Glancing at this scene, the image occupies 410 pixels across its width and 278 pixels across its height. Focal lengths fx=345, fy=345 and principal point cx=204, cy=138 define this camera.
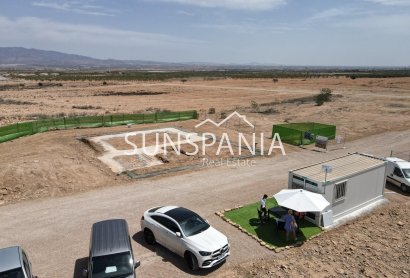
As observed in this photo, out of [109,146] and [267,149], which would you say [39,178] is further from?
[267,149]

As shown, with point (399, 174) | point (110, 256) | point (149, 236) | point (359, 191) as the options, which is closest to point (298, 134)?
point (399, 174)

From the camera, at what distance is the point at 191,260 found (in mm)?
12219

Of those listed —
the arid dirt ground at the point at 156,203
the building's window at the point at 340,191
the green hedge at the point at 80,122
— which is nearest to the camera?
the arid dirt ground at the point at 156,203

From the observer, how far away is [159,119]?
38.2 meters

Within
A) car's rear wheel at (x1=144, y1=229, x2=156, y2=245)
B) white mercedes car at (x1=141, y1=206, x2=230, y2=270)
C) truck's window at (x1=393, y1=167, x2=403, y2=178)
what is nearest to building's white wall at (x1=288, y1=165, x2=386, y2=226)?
truck's window at (x1=393, y1=167, x2=403, y2=178)

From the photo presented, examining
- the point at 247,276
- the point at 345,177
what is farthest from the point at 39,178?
the point at 345,177

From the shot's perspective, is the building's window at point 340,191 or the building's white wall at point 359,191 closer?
the building's window at point 340,191

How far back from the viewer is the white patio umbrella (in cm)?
1428

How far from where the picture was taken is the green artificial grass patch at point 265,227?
1460cm

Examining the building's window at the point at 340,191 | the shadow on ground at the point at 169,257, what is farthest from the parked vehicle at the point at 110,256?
the building's window at the point at 340,191

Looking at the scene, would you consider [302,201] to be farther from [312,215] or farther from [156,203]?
[156,203]

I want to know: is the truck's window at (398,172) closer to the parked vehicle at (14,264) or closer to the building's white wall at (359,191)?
the building's white wall at (359,191)

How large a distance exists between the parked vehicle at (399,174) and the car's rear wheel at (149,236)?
15.5 metres

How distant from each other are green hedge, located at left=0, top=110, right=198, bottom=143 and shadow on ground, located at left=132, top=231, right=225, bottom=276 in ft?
66.4
